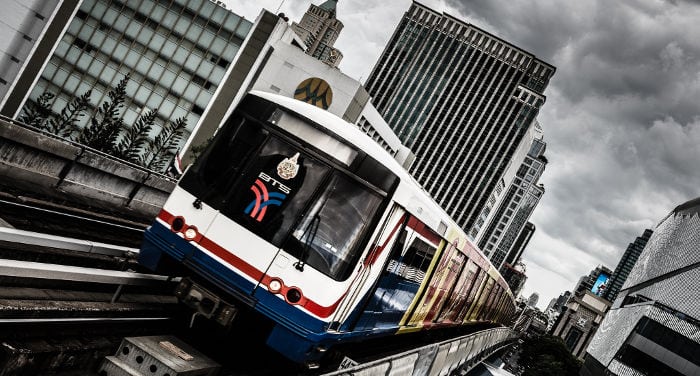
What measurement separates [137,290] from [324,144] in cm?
360

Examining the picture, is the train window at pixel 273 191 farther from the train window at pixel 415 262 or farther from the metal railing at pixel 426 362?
the train window at pixel 415 262

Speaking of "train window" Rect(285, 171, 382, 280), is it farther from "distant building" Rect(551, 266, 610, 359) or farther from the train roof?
"distant building" Rect(551, 266, 610, 359)

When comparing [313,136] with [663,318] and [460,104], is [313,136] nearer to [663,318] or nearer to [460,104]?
[663,318]

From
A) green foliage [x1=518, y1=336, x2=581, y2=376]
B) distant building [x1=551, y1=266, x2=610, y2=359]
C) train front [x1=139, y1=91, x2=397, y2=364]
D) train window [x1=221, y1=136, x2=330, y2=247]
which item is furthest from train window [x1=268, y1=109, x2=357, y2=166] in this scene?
distant building [x1=551, y1=266, x2=610, y2=359]

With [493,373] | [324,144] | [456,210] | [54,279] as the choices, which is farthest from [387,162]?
[456,210]

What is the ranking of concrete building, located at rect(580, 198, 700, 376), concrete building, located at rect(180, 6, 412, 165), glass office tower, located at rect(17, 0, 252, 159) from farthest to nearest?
concrete building, located at rect(180, 6, 412, 165)
concrete building, located at rect(580, 198, 700, 376)
glass office tower, located at rect(17, 0, 252, 159)

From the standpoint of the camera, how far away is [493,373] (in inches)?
792

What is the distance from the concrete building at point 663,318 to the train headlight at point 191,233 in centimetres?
6185

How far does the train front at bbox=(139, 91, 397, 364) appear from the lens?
7578 millimetres

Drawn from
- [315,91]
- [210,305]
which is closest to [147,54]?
[315,91]

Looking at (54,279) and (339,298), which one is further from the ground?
(339,298)

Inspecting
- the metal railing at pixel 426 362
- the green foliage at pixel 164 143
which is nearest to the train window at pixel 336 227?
the metal railing at pixel 426 362

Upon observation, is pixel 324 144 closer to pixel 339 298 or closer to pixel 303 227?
pixel 303 227

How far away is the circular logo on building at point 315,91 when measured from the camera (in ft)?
202
